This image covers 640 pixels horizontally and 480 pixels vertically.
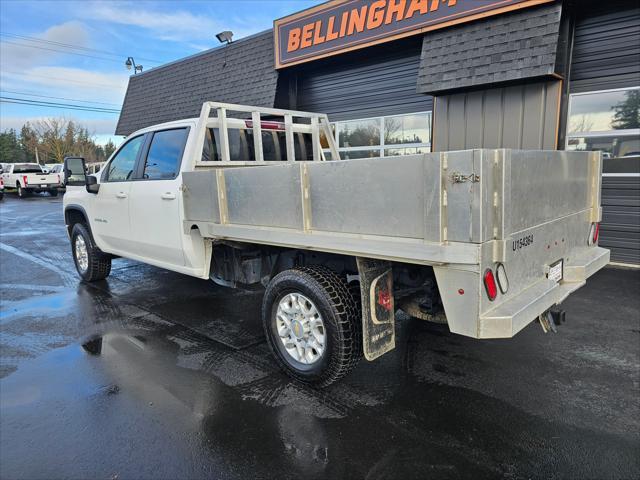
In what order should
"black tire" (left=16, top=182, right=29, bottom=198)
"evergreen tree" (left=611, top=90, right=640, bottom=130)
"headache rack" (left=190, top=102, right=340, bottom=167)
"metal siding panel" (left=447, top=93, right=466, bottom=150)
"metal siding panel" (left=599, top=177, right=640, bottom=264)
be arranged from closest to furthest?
"headache rack" (left=190, top=102, right=340, bottom=167) < "evergreen tree" (left=611, top=90, right=640, bottom=130) < "metal siding panel" (left=599, top=177, right=640, bottom=264) < "metal siding panel" (left=447, top=93, right=466, bottom=150) < "black tire" (left=16, top=182, right=29, bottom=198)

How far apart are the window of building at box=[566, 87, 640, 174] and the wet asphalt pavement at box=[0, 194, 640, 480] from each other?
285cm

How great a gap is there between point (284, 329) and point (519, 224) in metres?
1.95

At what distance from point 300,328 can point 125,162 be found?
3.61 metres

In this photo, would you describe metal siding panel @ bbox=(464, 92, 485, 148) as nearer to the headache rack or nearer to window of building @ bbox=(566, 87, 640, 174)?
window of building @ bbox=(566, 87, 640, 174)

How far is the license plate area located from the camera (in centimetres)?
334

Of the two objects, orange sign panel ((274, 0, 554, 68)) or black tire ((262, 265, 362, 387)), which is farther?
orange sign panel ((274, 0, 554, 68))

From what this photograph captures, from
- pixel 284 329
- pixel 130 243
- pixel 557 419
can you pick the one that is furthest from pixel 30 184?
pixel 557 419

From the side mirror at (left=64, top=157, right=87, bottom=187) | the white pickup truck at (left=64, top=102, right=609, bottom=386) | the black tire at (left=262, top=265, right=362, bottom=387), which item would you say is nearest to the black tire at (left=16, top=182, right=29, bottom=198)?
the side mirror at (left=64, top=157, right=87, bottom=187)

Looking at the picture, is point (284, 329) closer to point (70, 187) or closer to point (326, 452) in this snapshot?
point (326, 452)

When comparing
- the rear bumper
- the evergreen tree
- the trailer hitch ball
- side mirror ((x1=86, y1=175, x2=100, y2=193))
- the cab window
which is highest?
the evergreen tree

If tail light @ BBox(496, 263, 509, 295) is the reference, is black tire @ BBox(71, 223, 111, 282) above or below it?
below

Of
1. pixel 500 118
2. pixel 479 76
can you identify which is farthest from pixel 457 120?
pixel 479 76

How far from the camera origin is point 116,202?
5.82m

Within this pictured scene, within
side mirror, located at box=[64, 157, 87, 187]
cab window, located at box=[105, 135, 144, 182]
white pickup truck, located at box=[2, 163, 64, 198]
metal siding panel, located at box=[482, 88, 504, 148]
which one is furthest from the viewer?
white pickup truck, located at box=[2, 163, 64, 198]
